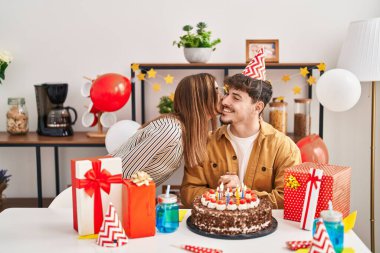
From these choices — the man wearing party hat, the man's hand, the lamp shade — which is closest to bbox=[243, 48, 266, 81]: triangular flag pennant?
the man wearing party hat

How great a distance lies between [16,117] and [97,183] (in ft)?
5.73

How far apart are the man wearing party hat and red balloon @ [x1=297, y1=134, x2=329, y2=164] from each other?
347mm

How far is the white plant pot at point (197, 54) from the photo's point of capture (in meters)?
3.04

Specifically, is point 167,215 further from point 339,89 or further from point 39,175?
point 39,175

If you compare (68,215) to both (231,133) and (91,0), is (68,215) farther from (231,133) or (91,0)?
(91,0)

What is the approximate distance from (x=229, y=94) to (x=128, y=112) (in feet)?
3.71

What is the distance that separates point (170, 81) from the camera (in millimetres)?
3186

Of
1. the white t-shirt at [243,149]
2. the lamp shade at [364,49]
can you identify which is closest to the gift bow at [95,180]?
the white t-shirt at [243,149]

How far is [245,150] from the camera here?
2.44 metres

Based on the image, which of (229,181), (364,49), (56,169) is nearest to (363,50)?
(364,49)

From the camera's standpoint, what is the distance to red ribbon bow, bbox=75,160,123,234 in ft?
5.41

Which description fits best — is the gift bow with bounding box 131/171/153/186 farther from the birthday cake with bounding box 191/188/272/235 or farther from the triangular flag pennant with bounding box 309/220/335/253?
the triangular flag pennant with bounding box 309/220/335/253

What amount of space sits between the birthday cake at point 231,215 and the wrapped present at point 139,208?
0.17m

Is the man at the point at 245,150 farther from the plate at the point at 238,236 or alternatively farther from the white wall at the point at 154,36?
the white wall at the point at 154,36
